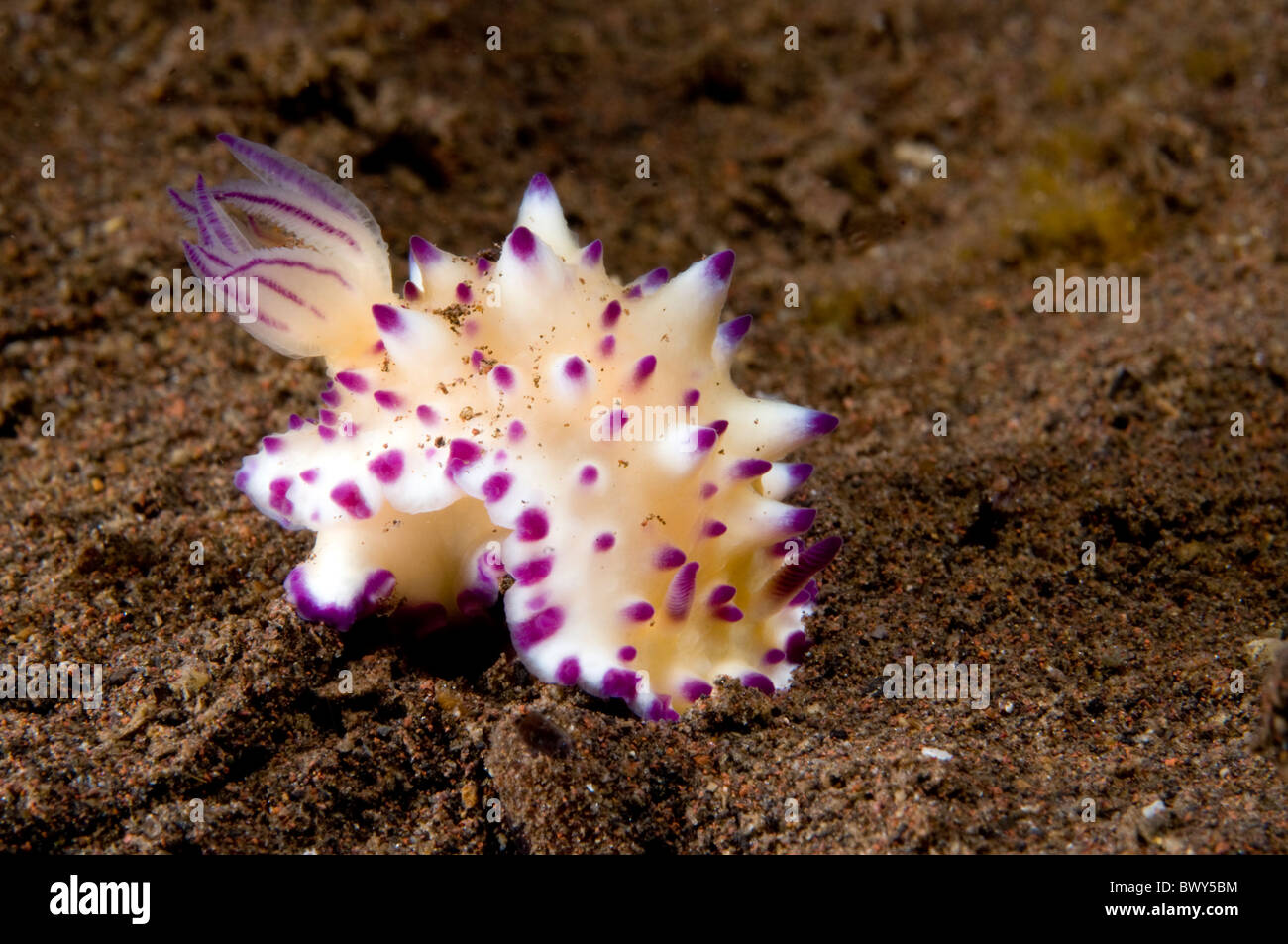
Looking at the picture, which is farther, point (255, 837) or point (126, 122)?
point (126, 122)

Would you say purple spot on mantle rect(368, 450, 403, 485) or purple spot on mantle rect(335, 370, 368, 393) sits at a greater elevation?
purple spot on mantle rect(335, 370, 368, 393)

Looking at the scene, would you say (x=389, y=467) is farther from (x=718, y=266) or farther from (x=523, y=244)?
(x=718, y=266)

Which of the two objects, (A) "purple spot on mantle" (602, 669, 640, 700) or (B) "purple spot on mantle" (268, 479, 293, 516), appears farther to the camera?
(B) "purple spot on mantle" (268, 479, 293, 516)

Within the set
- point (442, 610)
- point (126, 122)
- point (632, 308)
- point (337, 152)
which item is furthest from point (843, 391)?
point (126, 122)

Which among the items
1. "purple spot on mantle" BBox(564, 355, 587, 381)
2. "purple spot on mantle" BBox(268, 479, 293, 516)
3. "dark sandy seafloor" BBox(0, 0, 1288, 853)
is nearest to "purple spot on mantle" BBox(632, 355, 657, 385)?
"purple spot on mantle" BBox(564, 355, 587, 381)

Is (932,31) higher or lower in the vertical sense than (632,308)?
higher

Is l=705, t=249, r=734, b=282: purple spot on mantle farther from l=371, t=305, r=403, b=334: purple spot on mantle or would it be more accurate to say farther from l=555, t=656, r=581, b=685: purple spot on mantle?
l=555, t=656, r=581, b=685: purple spot on mantle
